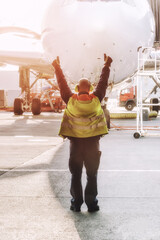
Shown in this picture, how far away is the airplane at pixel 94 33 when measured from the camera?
10.0 meters

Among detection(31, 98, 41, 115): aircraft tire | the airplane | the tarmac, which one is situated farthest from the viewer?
detection(31, 98, 41, 115): aircraft tire

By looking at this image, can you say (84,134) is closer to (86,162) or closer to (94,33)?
(86,162)

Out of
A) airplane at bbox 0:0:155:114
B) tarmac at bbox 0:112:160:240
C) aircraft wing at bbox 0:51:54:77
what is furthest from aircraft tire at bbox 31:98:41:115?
tarmac at bbox 0:112:160:240

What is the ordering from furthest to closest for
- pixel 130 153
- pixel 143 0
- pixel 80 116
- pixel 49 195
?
pixel 143 0 → pixel 130 153 → pixel 49 195 → pixel 80 116

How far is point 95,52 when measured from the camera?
1034 centimetres

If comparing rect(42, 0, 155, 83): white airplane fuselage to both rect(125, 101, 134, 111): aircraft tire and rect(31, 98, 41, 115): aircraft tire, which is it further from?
rect(125, 101, 134, 111): aircraft tire

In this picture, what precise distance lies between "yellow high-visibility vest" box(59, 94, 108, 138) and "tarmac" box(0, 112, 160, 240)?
2.83 feet

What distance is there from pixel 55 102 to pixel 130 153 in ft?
76.1

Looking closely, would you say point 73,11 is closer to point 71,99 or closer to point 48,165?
point 48,165

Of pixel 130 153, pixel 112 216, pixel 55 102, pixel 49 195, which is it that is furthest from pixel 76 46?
pixel 55 102

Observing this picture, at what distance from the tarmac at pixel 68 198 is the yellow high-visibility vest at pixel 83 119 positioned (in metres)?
0.86

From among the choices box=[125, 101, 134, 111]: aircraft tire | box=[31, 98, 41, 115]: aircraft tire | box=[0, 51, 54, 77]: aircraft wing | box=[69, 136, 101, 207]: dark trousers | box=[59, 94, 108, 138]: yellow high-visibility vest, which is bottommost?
box=[125, 101, 134, 111]: aircraft tire

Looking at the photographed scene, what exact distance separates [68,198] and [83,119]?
1123 millimetres

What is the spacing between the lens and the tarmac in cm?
346
